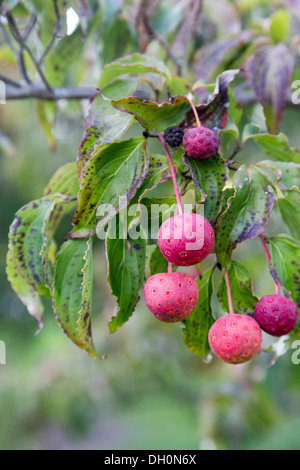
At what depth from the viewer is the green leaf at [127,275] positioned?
2.48 ft

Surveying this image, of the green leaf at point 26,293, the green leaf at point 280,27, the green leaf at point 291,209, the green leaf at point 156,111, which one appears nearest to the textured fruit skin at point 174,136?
the green leaf at point 156,111

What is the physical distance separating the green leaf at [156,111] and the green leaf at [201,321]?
28 centimetres

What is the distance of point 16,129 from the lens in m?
6.79

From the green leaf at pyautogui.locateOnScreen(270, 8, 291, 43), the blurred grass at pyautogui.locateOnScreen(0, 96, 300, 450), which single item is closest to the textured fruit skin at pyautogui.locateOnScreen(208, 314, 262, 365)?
the green leaf at pyautogui.locateOnScreen(270, 8, 291, 43)

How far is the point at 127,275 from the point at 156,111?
29 centimetres

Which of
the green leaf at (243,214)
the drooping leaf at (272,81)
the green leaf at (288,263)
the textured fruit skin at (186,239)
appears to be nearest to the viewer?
the textured fruit skin at (186,239)

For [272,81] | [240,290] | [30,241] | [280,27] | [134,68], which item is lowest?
[240,290]

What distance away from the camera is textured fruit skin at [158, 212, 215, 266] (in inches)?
23.9

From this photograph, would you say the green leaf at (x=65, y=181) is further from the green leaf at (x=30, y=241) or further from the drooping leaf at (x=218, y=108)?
the drooping leaf at (x=218, y=108)

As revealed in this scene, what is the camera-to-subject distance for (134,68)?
0.94 m

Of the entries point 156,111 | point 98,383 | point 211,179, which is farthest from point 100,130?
point 98,383

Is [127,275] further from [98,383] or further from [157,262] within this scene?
[98,383]

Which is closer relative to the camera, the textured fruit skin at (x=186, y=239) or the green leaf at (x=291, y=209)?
the textured fruit skin at (x=186, y=239)

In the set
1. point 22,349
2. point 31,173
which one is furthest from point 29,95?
point 22,349
